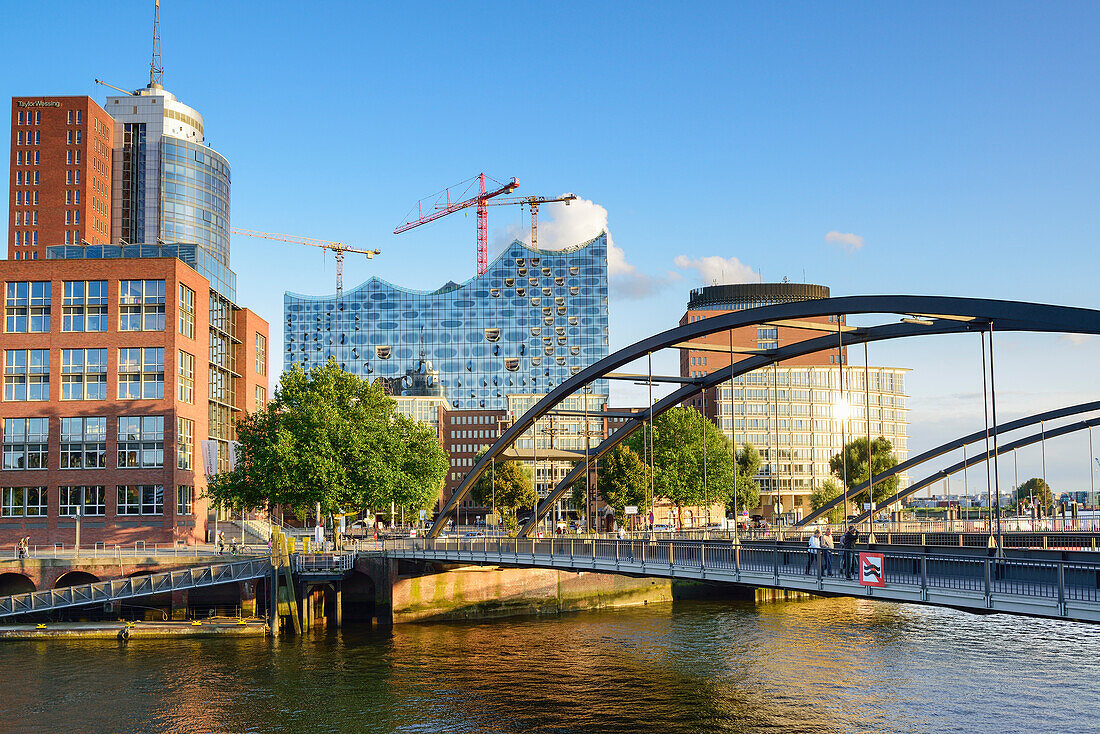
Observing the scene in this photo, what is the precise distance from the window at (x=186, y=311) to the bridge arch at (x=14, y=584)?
19400 millimetres

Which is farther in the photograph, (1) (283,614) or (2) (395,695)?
(1) (283,614)

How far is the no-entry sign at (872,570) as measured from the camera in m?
26.9

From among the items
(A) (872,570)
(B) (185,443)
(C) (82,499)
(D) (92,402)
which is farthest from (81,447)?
(A) (872,570)

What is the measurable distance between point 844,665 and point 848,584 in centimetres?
1179

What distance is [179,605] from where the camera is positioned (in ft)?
168

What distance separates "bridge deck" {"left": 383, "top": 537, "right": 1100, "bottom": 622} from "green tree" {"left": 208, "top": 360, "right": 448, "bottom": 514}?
63.8 feet

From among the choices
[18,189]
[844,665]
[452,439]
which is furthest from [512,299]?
[844,665]

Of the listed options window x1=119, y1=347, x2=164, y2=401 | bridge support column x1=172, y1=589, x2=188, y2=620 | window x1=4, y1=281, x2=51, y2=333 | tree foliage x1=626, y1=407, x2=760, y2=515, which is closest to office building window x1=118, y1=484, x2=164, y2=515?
window x1=119, y1=347, x2=164, y2=401

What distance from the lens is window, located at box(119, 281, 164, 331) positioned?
66188 mm

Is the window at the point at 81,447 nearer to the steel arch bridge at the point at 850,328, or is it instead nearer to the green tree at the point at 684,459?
the steel arch bridge at the point at 850,328

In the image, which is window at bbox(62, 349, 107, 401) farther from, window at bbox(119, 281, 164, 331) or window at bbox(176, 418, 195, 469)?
window at bbox(176, 418, 195, 469)

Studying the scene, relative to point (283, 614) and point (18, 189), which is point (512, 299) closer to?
point (18, 189)

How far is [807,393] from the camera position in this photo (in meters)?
143

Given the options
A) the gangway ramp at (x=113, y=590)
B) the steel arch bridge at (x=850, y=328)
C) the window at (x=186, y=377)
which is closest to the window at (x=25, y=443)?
the window at (x=186, y=377)
